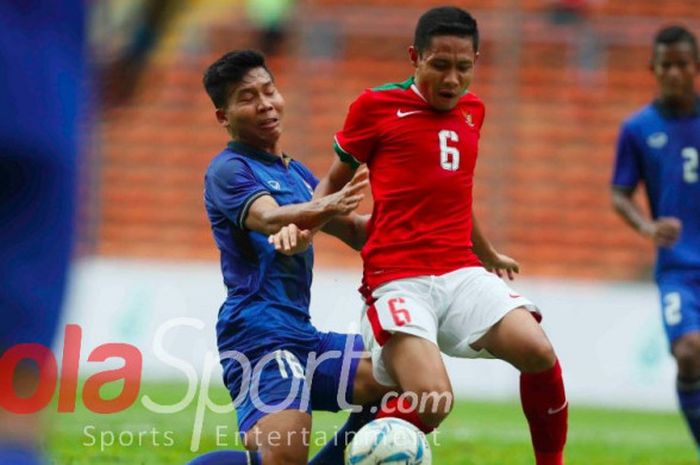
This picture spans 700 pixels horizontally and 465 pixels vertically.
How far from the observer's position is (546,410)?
4941 mm

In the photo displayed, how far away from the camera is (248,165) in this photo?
505 centimetres

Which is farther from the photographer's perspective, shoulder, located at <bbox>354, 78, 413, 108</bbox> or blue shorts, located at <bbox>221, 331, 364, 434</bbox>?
shoulder, located at <bbox>354, 78, 413, 108</bbox>

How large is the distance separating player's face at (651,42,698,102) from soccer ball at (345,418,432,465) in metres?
3.66

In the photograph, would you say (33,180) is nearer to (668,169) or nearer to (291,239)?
(291,239)

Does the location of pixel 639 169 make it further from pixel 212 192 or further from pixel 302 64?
pixel 302 64

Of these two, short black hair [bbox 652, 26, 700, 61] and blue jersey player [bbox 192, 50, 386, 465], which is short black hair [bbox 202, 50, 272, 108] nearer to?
blue jersey player [bbox 192, 50, 386, 465]

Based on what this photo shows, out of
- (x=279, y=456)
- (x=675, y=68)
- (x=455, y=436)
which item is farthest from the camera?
(x=455, y=436)

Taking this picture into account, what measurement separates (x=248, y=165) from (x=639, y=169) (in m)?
3.55

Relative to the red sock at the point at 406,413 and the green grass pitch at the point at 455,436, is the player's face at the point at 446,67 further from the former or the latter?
the green grass pitch at the point at 455,436

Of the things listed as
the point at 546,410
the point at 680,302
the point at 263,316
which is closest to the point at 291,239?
the point at 263,316

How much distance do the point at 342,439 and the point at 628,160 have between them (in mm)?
3393

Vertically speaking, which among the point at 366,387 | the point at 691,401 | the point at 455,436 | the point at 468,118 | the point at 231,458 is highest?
the point at 468,118

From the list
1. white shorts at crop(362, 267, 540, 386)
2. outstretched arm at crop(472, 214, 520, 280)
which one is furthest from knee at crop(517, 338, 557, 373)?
outstretched arm at crop(472, 214, 520, 280)

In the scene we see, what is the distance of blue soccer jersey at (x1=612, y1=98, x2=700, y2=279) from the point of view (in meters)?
7.53
